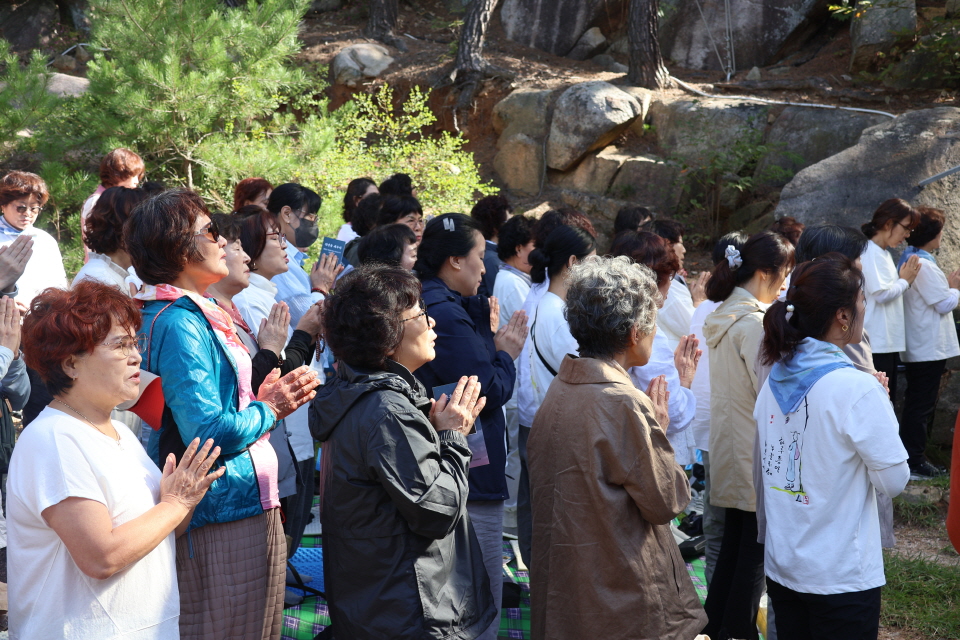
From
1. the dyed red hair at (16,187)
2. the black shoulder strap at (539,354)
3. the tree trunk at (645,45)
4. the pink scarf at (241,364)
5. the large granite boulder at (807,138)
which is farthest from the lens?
the tree trunk at (645,45)

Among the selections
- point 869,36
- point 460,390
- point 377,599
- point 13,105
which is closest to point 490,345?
point 460,390

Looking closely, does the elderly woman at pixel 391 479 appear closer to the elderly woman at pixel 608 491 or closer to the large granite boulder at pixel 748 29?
the elderly woman at pixel 608 491

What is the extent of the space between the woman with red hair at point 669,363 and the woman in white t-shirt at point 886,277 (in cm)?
233

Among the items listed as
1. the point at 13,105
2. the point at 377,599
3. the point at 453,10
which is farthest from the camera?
the point at 453,10

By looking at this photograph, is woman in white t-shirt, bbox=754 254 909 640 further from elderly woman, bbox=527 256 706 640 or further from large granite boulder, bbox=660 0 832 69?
large granite boulder, bbox=660 0 832 69

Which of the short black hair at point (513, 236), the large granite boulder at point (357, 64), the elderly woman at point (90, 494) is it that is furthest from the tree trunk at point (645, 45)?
the elderly woman at point (90, 494)

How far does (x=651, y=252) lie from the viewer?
3.69 meters

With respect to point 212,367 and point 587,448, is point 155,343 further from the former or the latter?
point 587,448

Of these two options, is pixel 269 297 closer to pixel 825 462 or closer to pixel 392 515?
pixel 392 515

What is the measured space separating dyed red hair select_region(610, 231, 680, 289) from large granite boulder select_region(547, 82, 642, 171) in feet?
25.2

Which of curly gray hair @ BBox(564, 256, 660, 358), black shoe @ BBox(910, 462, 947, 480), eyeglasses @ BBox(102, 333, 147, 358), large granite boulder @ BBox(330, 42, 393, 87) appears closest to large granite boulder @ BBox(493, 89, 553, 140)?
large granite boulder @ BBox(330, 42, 393, 87)

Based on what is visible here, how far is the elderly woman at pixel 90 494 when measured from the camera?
1.79 meters

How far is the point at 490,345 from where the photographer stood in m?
3.16

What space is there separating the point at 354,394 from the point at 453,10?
14272 millimetres
